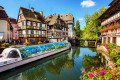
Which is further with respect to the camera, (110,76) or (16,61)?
(16,61)

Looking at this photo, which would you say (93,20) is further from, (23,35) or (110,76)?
(110,76)

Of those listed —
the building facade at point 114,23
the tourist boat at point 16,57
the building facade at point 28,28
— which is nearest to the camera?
the tourist boat at point 16,57

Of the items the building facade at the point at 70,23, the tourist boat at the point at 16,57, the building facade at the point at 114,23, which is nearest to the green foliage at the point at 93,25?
the building facade at the point at 114,23

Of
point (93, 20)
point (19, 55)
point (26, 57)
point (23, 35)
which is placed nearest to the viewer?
point (19, 55)

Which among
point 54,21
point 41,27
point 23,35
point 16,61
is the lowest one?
point 16,61

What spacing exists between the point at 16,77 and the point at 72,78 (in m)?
7.18

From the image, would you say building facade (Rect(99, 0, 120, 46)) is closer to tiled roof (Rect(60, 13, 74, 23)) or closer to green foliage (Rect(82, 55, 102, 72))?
green foliage (Rect(82, 55, 102, 72))

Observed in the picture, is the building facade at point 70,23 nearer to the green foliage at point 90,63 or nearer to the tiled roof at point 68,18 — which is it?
the tiled roof at point 68,18

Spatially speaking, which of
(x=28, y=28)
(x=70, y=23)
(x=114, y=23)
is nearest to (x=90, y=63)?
(x=114, y=23)

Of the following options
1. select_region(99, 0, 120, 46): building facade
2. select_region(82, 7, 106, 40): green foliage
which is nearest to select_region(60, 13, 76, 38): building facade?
select_region(82, 7, 106, 40): green foliage

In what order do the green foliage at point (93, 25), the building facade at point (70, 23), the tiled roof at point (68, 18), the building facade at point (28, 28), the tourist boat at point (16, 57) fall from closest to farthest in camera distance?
the tourist boat at point (16, 57) < the building facade at point (28, 28) < the green foliage at point (93, 25) < the building facade at point (70, 23) < the tiled roof at point (68, 18)

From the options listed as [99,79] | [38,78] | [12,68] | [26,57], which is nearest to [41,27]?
[26,57]

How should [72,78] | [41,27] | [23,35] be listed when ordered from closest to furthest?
[72,78] → [23,35] → [41,27]

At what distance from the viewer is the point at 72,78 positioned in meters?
9.66
